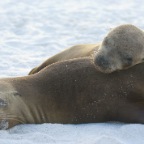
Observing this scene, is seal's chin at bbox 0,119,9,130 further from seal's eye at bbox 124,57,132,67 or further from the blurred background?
the blurred background

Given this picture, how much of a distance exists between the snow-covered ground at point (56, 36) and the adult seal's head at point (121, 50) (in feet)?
2.08

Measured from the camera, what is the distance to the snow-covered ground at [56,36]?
15.3 ft

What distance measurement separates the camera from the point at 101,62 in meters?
5.23

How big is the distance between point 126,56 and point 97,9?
18.5 ft

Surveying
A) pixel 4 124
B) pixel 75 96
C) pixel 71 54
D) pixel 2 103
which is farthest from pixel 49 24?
pixel 4 124

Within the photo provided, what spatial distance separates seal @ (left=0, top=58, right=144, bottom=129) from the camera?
5.04 m

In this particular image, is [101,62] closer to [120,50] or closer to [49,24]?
[120,50]

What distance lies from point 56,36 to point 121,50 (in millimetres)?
3559

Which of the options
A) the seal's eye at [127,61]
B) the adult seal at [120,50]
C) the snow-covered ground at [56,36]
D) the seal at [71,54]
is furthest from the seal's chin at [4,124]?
the seal at [71,54]

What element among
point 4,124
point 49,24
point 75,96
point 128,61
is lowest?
point 49,24

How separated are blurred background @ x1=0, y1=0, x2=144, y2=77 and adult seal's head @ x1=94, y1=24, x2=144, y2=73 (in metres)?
1.64

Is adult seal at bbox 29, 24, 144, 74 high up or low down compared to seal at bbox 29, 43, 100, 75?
up

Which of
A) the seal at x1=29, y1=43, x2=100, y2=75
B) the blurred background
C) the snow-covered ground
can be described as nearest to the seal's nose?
the snow-covered ground

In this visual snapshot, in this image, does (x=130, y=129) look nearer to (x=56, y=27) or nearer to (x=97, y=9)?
(x=56, y=27)
